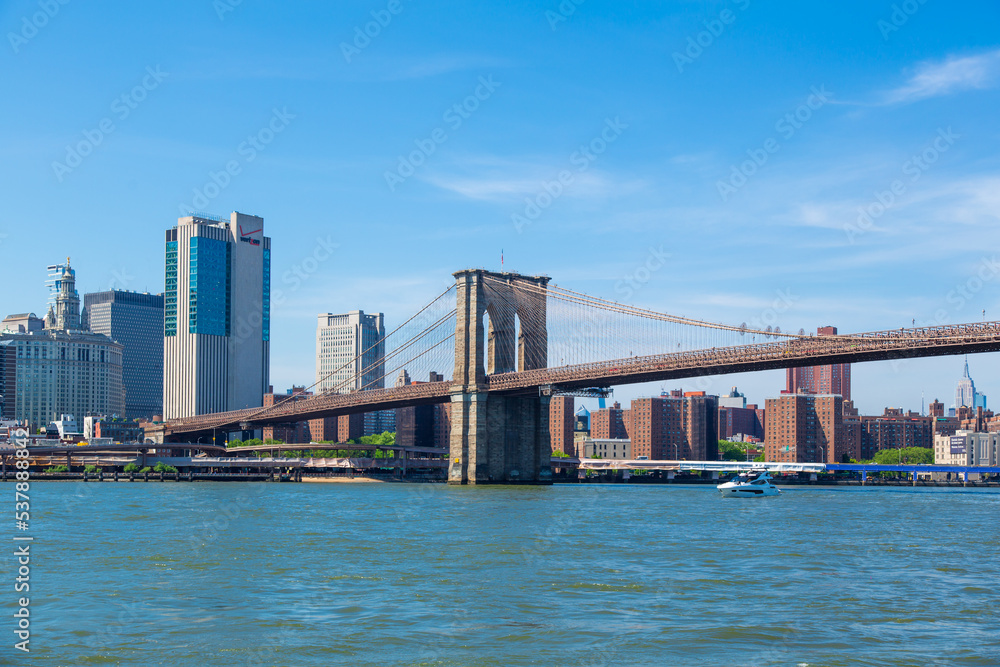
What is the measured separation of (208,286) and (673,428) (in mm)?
84350

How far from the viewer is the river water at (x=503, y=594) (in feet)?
56.0

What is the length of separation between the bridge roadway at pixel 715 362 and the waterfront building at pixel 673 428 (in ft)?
320

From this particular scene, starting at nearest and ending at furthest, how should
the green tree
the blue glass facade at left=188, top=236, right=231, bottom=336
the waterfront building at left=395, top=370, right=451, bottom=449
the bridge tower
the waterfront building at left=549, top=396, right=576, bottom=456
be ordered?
the bridge tower
the waterfront building at left=395, top=370, right=451, bottom=449
the waterfront building at left=549, top=396, right=576, bottom=456
the green tree
the blue glass facade at left=188, top=236, right=231, bottom=336

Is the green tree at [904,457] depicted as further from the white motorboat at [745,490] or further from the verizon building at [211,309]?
the white motorboat at [745,490]

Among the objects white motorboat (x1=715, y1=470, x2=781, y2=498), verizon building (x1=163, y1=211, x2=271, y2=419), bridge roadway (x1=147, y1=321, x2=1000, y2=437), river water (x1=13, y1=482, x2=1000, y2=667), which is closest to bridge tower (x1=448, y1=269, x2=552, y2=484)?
bridge roadway (x1=147, y1=321, x2=1000, y2=437)

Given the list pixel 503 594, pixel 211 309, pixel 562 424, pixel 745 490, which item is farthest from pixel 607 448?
pixel 503 594

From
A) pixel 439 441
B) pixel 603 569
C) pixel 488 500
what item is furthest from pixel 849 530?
pixel 439 441

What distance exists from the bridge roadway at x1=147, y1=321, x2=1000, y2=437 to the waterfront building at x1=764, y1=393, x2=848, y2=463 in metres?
94.7

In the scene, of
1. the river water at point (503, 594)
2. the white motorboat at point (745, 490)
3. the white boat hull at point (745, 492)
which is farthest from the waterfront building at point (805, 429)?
the river water at point (503, 594)

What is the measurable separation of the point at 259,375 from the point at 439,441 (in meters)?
41.4

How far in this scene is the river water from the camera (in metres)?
17.1

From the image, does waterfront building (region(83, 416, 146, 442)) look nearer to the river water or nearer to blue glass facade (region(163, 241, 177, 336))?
blue glass facade (region(163, 241, 177, 336))

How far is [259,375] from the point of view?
200 m

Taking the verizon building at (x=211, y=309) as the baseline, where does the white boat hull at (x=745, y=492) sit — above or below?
below
